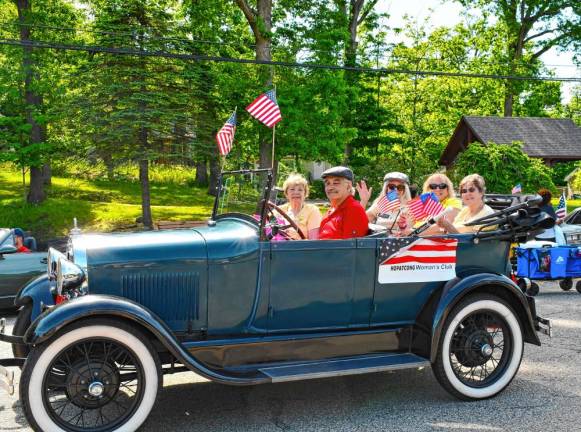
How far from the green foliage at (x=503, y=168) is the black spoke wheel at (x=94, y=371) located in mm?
17097

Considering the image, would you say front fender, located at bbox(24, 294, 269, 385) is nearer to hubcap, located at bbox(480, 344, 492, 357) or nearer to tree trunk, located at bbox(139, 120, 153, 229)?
hubcap, located at bbox(480, 344, 492, 357)

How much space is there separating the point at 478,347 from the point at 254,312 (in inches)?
69.9

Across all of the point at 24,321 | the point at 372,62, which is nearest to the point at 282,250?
the point at 24,321

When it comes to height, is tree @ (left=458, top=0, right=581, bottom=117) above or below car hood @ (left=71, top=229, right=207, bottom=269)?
above

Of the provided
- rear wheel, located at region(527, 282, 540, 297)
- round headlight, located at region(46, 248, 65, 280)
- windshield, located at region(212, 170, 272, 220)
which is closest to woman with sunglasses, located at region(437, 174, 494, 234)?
windshield, located at region(212, 170, 272, 220)

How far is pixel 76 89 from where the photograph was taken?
19.2 meters

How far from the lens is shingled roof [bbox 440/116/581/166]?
101 ft

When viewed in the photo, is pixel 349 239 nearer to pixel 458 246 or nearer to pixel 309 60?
pixel 458 246

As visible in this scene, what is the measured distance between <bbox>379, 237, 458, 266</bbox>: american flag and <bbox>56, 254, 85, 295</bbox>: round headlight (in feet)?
6.87

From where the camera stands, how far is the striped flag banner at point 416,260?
4461mm

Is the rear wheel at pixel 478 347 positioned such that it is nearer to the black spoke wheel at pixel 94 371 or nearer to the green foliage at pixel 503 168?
the black spoke wheel at pixel 94 371

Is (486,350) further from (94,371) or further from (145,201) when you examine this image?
(145,201)

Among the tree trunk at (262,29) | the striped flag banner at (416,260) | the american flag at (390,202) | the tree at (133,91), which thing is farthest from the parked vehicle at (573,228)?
the tree at (133,91)

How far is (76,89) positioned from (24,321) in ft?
52.4
